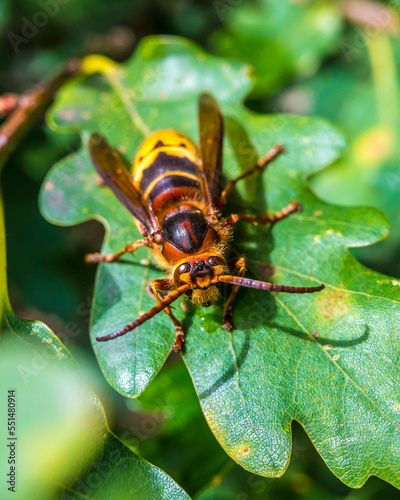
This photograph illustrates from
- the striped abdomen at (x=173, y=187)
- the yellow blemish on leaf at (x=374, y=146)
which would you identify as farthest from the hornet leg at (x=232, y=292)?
the yellow blemish on leaf at (x=374, y=146)

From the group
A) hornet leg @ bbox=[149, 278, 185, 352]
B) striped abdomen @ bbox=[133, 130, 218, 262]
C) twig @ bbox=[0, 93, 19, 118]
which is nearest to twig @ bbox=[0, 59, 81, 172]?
twig @ bbox=[0, 93, 19, 118]

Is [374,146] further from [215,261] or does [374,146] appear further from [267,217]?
[215,261]

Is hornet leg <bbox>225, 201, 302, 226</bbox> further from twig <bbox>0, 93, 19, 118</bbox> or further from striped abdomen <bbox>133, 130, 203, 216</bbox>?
twig <bbox>0, 93, 19, 118</bbox>

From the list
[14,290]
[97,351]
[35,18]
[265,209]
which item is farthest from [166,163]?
[35,18]

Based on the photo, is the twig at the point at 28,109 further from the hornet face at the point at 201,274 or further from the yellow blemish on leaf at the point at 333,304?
the yellow blemish on leaf at the point at 333,304

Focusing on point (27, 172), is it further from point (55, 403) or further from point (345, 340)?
point (345, 340)

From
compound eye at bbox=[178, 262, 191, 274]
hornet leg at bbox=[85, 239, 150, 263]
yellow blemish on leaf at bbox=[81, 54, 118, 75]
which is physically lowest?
hornet leg at bbox=[85, 239, 150, 263]
